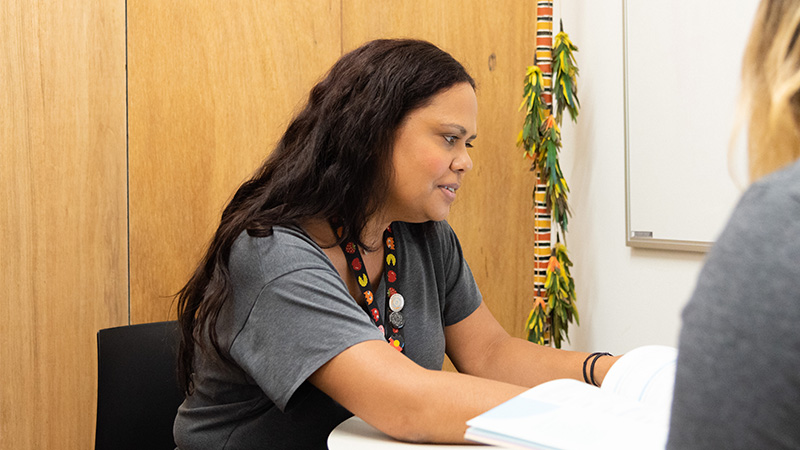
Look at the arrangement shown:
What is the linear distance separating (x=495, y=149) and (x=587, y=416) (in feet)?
5.80

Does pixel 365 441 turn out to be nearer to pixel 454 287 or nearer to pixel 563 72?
pixel 454 287

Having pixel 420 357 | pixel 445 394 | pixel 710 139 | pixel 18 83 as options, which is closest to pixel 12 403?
pixel 18 83

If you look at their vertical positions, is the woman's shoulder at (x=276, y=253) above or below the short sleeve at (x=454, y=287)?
above

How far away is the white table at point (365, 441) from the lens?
902 mm

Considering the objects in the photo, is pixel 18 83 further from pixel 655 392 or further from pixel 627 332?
pixel 627 332

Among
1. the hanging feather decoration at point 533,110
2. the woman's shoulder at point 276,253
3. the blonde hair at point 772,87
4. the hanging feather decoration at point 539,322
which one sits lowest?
the hanging feather decoration at point 539,322

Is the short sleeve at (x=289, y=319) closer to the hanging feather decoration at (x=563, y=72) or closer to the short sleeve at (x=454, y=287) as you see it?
the short sleeve at (x=454, y=287)

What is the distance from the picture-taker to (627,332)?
2.29 m

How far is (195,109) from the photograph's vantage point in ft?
6.70

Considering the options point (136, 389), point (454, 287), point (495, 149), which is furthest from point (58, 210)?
point (495, 149)

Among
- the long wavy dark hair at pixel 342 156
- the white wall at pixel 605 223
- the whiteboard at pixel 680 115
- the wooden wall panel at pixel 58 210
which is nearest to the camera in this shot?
the long wavy dark hair at pixel 342 156

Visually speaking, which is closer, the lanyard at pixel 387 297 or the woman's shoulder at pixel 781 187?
the woman's shoulder at pixel 781 187

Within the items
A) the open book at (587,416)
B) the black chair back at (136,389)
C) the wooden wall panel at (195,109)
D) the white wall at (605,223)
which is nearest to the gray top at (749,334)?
the open book at (587,416)

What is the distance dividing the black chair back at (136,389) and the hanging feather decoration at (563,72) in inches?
55.6
